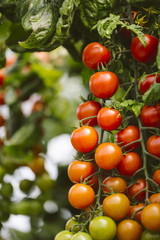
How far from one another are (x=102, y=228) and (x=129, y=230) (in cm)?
5

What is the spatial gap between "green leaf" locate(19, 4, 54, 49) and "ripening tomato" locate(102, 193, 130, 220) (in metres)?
0.36

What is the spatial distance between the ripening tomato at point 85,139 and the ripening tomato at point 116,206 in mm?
120

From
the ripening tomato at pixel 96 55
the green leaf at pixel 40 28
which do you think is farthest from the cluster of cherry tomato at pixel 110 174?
the green leaf at pixel 40 28

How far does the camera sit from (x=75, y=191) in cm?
68

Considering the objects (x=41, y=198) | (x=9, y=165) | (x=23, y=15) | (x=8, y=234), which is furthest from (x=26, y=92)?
(x=23, y=15)

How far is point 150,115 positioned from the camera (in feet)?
2.19

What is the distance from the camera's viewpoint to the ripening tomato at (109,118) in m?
0.68

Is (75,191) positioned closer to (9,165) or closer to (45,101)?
(9,165)

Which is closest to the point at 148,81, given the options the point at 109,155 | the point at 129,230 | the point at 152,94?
the point at 152,94

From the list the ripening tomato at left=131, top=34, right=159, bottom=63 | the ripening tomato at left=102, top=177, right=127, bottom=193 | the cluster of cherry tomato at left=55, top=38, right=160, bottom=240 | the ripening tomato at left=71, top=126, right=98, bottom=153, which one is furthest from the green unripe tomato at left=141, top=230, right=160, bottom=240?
the ripening tomato at left=131, top=34, right=159, bottom=63

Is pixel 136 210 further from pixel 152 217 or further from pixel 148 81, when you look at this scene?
pixel 148 81

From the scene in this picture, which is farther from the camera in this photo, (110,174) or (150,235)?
(110,174)

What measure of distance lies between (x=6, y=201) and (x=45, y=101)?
1.89 feet

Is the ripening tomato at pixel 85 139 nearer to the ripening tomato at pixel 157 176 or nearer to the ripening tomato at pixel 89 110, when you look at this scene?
the ripening tomato at pixel 89 110
